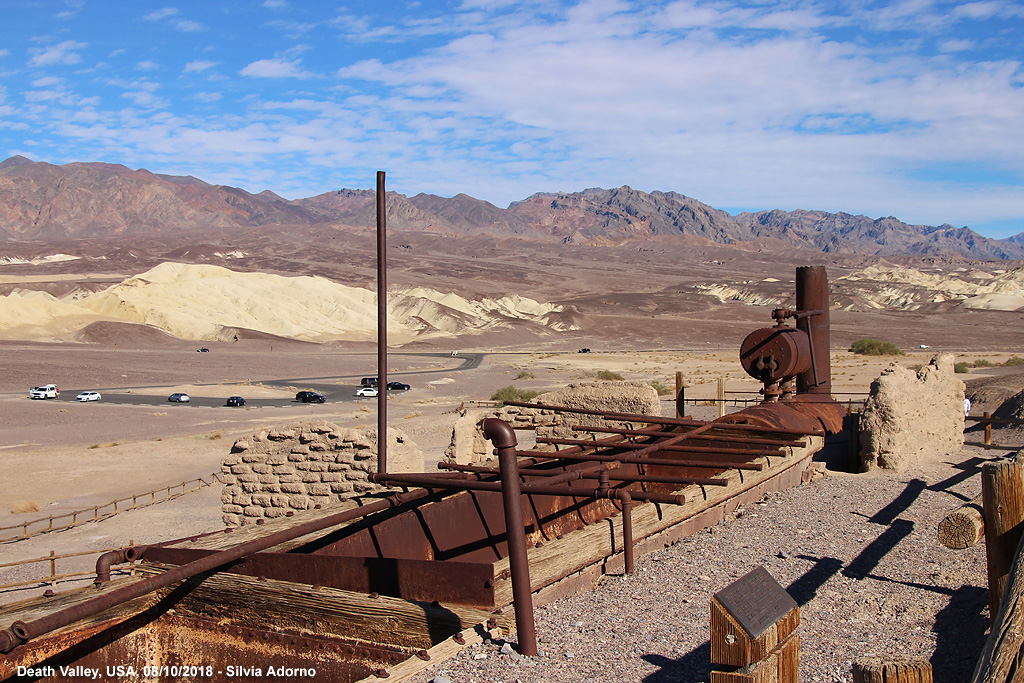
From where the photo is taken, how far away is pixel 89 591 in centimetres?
480

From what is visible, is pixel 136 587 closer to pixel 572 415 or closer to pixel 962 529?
pixel 962 529

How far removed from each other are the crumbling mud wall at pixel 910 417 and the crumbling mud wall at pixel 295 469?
6670 mm

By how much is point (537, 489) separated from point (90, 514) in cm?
1503

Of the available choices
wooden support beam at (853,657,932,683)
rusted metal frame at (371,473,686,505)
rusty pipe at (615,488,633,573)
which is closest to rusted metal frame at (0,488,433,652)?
rusted metal frame at (371,473,686,505)

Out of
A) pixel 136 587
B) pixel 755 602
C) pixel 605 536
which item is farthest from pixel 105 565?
pixel 755 602

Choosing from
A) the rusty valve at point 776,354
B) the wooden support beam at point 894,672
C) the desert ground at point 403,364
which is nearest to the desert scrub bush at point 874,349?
the desert ground at point 403,364

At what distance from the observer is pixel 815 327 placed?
1509cm

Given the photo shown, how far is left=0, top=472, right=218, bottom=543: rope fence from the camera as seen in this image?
14352 millimetres

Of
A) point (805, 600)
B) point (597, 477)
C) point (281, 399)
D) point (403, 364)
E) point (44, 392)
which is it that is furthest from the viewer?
point (403, 364)

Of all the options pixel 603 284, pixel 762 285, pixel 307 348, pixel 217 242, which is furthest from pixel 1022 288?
pixel 217 242

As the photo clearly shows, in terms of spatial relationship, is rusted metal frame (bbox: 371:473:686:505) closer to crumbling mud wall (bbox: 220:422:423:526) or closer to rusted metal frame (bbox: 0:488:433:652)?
rusted metal frame (bbox: 0:488:433:652)

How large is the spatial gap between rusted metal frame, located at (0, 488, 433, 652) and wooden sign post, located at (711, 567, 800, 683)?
2703 mm

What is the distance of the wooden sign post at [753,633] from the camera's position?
2744mm

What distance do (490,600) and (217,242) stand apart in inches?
7059
